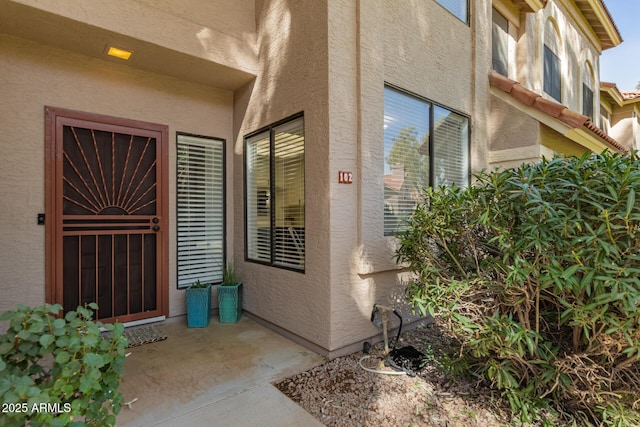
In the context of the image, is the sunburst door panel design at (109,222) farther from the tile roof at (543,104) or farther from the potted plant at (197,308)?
the tile roof at (543,104)

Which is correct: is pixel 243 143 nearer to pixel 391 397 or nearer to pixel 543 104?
pixel 391 397

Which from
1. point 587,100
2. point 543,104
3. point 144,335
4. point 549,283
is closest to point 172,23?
point 144,335

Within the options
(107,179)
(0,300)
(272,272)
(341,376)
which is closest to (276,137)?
(272,272)

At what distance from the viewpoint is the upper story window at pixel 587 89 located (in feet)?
31.7

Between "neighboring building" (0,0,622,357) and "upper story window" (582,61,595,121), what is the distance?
562cm

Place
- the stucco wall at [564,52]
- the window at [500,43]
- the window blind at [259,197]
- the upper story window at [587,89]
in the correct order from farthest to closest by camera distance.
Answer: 1. the upper story window at [587,89]
2. the stucco wall at [564,52]
3. the window at [500,43]
4. the window blind at [259,197]

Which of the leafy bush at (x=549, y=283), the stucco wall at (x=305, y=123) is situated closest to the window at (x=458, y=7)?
the stucco wall at (x=305, y=123)

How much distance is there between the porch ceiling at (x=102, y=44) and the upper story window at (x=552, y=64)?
7.27 metres

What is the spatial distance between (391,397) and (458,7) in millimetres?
5979

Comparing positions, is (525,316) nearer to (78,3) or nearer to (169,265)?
(169,265)

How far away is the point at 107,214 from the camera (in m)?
4.25

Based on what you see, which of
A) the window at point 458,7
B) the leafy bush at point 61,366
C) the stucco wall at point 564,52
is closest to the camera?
the leafy bush at point 61,366

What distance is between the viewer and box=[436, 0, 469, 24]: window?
5.20 m

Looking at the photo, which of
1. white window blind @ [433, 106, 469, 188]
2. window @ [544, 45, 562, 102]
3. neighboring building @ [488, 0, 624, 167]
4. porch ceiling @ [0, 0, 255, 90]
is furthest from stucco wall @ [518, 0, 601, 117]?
porch ceiling @ [0, 0, 255, 90]
